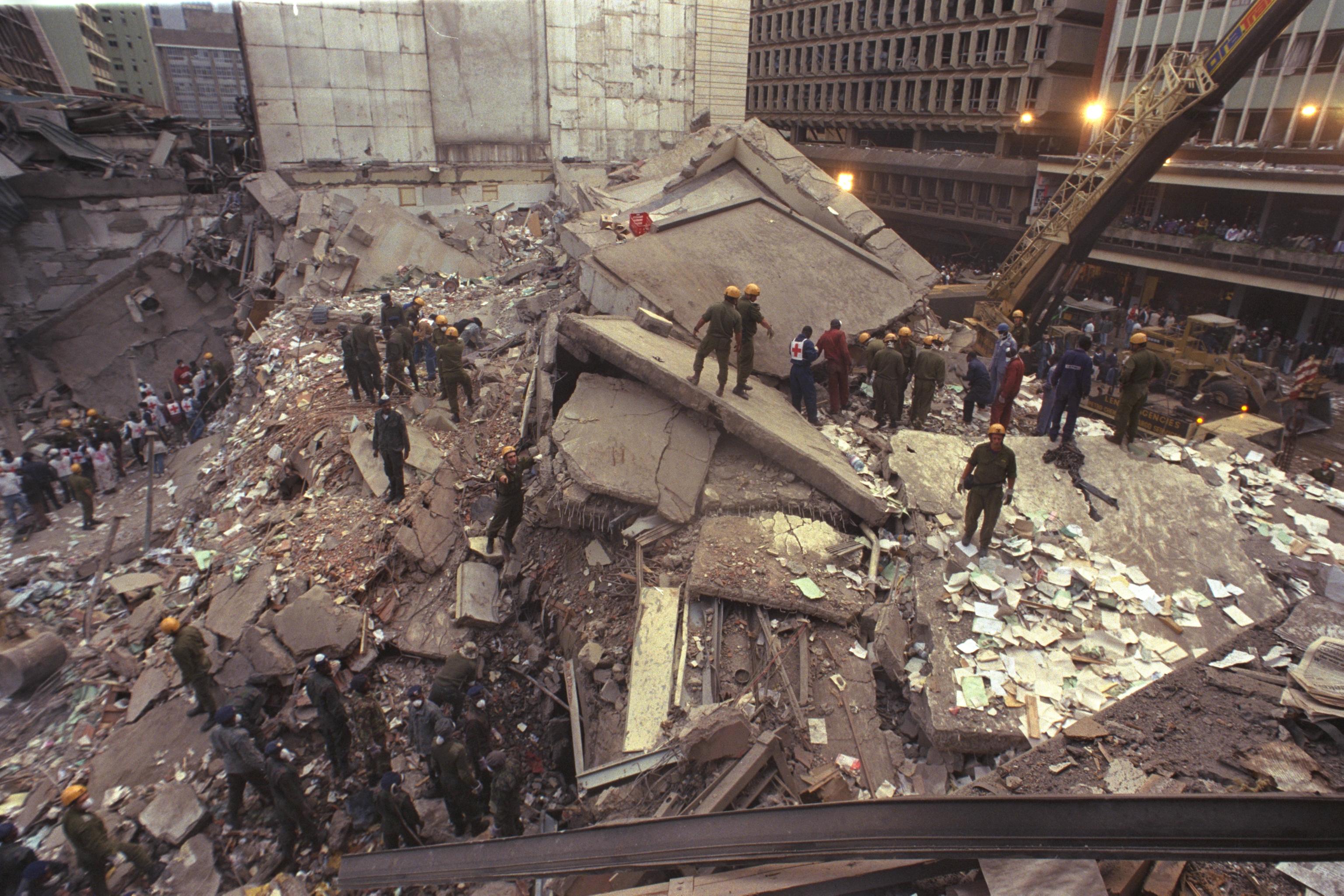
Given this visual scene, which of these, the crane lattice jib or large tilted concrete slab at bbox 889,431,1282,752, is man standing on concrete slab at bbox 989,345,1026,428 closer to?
large tilted concrete slab at bbox 889,431,1282,752

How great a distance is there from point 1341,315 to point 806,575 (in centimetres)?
1999

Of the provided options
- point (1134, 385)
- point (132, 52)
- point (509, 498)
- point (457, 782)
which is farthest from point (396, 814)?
point (132, 52)

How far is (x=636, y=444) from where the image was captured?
681 centimetres

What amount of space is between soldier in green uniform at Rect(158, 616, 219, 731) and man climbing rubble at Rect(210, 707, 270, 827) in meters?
0.64

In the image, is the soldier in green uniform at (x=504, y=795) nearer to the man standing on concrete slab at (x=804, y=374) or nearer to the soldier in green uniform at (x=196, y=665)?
the soldier in green uniform at (x=196, y=665)

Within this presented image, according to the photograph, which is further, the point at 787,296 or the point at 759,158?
the point at 759,158

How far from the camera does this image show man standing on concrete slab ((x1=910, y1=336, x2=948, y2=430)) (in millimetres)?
8109

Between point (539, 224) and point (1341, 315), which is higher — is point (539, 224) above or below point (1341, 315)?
above

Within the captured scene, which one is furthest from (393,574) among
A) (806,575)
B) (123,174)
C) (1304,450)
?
(123,174)

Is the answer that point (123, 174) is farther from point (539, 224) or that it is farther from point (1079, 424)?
point (1079, 424)

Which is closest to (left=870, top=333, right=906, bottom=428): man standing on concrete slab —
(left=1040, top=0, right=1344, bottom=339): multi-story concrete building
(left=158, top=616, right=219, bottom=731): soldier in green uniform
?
(left=158, top=616, right=219, bottom=731): soldier in green uniform

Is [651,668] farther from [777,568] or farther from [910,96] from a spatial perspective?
[910,96]

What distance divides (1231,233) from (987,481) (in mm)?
19723

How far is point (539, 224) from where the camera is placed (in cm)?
1848
